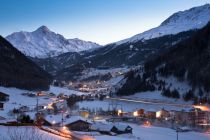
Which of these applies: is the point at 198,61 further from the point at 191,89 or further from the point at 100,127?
the point at 100,127

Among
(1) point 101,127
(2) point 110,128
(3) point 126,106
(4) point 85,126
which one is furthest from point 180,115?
(3) point 126,106

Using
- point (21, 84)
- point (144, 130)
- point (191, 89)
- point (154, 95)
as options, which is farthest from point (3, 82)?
point (144, 130)

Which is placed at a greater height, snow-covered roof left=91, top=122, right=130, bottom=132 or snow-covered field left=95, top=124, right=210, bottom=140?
snow-covered roof left=91, top=122, right=130, bottom=132

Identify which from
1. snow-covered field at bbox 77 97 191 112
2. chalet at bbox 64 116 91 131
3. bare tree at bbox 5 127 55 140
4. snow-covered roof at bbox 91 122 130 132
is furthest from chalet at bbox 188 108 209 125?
bare tree at bbox 5 127 55 140

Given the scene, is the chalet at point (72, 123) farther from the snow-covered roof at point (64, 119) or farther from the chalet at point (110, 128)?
the chalet at point (110, 128)

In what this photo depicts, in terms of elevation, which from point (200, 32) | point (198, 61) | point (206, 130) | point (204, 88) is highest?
point (200, 32)

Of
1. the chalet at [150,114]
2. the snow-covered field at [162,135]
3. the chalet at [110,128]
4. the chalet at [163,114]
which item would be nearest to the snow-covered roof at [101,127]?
the chalet at [110,128]

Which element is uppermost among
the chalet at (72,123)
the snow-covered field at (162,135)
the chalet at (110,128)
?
the chalet at (72,123)

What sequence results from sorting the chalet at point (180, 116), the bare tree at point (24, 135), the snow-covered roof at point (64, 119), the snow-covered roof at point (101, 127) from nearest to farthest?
the bare tree at point (24, 135), the snow-covered roof at point (101, 127), the snow-covered roof at point (64, 119), the chalet at point (180, 116)

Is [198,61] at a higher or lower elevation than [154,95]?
higher

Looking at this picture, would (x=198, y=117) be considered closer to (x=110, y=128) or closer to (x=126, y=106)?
(x=110, y=128)

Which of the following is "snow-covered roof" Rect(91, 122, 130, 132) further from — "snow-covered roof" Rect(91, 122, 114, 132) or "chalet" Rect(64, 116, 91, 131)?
"chalet" Rect(64, 116, 91, 131)
